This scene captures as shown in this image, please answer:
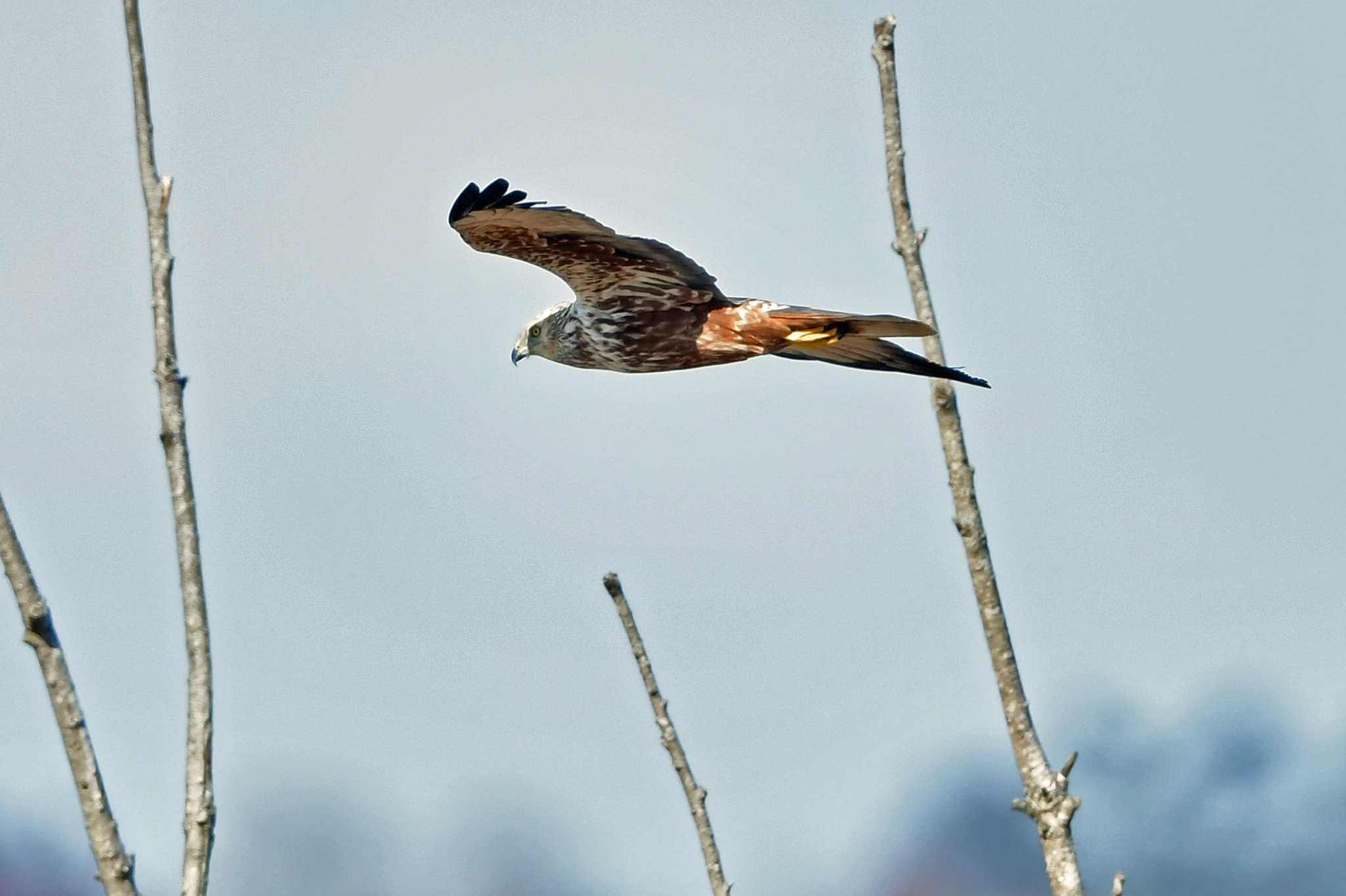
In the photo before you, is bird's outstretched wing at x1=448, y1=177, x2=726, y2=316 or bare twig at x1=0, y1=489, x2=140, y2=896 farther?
bird's outstretched wing at x1=448, y1=177, x2=726, y2=316

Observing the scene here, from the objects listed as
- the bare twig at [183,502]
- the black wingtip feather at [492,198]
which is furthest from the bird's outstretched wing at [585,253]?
the bare twig at [183,502]

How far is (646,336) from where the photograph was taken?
948cm

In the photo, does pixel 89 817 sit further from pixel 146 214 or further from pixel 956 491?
pixel 956 491

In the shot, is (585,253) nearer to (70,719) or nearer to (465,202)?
(465,202)

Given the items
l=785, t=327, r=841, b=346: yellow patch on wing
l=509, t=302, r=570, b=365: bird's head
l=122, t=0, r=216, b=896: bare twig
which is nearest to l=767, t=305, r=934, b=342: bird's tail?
l=785, t=327, r=841, b=346: yellow patch on wing

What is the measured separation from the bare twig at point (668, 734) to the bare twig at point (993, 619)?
902mm

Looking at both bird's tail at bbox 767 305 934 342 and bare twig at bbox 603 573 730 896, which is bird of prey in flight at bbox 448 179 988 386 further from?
bare twig at bbox 603 573 730 896

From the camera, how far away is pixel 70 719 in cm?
347

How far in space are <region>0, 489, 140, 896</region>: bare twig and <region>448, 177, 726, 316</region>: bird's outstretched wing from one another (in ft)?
18.1

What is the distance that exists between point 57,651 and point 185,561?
295mm

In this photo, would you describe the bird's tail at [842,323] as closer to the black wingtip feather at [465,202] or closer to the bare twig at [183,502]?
the black wingtip feather at [465,202]

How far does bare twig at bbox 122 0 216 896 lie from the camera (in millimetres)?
3564

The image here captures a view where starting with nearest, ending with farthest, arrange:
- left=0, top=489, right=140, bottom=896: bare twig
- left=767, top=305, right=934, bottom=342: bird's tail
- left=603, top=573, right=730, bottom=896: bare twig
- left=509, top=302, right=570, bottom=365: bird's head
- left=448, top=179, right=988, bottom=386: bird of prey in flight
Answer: left=0, top=489, right=140, bottom=896: bare twig < left=603, top=573, right=730, bottom=896: bare twig < left=767, top=305, right=934, bottom=342: bird's tail < left=448, top=179, right=988, bottom=386: bird of prey in flight < left=509, top=302, right=570, bottom=365: bird's head

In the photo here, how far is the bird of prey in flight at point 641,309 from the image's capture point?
8.79m
